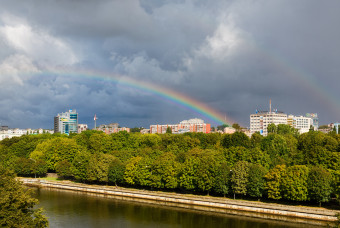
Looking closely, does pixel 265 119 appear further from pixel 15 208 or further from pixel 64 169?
pixel 15 208

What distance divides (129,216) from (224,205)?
13.3m

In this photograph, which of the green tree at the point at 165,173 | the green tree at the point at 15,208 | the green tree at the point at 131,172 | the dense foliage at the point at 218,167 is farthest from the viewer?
the green tree at the point at 131,172

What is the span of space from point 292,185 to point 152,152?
30.1m

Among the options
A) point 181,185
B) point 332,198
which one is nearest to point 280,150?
point 332,198

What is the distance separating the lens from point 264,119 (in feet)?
614

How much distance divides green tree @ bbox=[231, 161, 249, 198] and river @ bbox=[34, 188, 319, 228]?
17.4ft

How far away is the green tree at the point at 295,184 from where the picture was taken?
4356cm

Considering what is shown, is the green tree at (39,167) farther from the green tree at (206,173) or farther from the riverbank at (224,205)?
the green tree at (206,173)

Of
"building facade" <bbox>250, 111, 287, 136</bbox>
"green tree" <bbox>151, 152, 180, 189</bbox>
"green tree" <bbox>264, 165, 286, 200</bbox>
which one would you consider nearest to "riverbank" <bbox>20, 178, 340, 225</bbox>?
"green tree" <bbox>264, 165, 286, 200</bbox>

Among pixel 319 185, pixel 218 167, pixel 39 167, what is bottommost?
pixel 39 167

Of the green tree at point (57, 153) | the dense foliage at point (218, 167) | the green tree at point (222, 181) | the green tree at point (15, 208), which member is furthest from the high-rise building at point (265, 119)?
the green tree at point (15, 208)

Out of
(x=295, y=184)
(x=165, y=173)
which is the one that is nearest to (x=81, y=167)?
(x=165, y=173)

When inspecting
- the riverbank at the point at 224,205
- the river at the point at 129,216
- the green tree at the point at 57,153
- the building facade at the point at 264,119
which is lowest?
the river at the point at 129,216

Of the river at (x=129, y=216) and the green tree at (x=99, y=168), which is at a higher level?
the green tree at (x=99, y=168)
